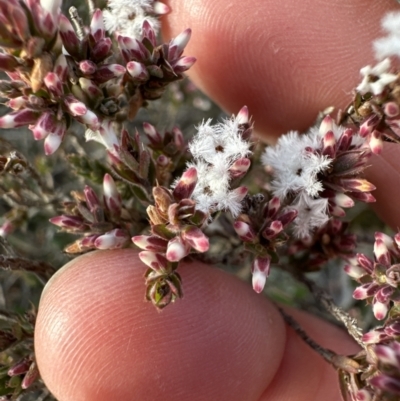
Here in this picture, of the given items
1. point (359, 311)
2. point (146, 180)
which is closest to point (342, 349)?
point (359, 311)

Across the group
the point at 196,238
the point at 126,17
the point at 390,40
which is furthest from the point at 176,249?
the point at 390,40

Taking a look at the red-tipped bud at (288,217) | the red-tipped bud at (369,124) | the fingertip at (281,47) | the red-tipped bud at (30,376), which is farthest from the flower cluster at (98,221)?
the red-tipped bud at (369,124)

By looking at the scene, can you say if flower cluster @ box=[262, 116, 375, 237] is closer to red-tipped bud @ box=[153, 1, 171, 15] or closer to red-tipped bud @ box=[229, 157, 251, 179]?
red-tipped bud @ box=[229, 157, 251, 179]

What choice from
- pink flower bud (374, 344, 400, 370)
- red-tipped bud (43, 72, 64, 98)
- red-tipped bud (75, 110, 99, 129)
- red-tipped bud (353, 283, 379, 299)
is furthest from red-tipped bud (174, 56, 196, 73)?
pink flower bud (374, 344, 400, 370)

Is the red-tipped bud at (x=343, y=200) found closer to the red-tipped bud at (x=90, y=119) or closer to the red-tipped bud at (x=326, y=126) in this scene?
the red-tipped bud at (x=326, y=126)

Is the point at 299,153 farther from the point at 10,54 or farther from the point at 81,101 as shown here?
the point at 10,54

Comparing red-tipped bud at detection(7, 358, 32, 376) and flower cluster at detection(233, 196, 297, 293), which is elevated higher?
flower cluster at detection(233, 196, 297, 293)
